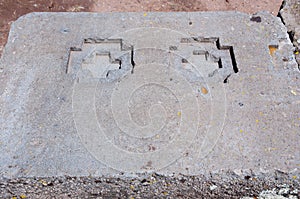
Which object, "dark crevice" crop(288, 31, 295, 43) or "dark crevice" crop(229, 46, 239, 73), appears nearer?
"dark crevice" crop(229, 46, 239, 73)

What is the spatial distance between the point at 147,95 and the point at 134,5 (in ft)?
5.64

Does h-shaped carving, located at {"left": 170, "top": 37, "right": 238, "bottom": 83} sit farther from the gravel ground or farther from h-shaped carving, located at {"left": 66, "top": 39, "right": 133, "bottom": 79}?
the gravel ground

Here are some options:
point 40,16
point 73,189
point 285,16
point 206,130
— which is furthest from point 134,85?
point 285,16

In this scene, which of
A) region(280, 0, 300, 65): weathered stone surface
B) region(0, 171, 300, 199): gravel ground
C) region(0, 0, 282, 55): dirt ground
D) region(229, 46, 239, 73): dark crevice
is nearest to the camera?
region(0, 171, 300, 199): gravel ground

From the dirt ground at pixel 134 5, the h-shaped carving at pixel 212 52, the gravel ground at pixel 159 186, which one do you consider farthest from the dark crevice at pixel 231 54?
the dirt ground at pixel 134 5

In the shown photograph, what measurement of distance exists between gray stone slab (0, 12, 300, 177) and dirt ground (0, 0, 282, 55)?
95 cm

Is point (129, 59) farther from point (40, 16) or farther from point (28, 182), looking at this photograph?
point (28, 182)

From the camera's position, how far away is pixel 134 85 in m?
2.43

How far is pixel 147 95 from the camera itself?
2389mm

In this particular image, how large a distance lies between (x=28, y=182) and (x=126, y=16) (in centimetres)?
146

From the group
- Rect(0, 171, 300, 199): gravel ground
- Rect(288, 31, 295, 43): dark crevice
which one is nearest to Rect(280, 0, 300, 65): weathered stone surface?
Rect(288, 31, 295, 43): dark crevice

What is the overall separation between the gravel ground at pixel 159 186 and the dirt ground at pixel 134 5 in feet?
7.08

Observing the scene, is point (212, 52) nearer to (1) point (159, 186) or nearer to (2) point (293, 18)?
(2) point (293, 18)

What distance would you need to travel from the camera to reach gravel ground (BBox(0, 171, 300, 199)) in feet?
6.66
